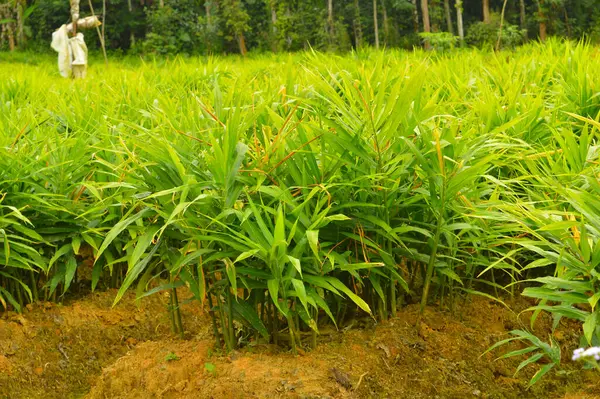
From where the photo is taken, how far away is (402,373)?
1918 mm

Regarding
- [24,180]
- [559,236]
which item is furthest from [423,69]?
[24,180]

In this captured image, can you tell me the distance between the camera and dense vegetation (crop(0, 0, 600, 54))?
51.9ft

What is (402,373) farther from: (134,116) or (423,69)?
(134,116)

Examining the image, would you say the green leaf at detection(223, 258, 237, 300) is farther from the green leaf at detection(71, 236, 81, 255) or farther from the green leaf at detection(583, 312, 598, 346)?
the green leaf at detection(71, 236, 81, 255)

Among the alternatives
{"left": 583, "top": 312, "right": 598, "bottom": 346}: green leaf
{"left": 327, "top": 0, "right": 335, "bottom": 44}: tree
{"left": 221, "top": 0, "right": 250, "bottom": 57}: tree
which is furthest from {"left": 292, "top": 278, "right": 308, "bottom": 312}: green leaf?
{"left": 327, "top": 0, "right": 335, "bottom": 44}: tree

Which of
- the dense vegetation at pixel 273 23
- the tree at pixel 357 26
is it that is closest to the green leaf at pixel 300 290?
the dense vegetation at pixel 273 23

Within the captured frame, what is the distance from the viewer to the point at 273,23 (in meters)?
16.4

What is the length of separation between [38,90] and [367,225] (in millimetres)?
3357

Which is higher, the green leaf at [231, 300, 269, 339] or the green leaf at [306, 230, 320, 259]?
the green leaf at [306, 230, 320, 259]

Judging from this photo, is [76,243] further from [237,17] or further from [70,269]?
[237,17]

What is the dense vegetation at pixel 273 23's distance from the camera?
15.8 metres

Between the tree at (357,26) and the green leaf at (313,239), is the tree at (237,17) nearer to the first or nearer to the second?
the tree at (357,26)

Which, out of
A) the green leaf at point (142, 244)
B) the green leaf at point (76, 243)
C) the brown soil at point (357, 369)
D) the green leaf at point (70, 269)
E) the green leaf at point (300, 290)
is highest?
the green leaf at point (142, 244)

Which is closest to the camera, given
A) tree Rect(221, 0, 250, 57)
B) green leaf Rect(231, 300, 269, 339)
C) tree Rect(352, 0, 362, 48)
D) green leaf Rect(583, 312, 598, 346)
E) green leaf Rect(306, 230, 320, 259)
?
green leaf Rect(583, 312, 598, 346)
